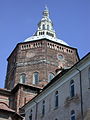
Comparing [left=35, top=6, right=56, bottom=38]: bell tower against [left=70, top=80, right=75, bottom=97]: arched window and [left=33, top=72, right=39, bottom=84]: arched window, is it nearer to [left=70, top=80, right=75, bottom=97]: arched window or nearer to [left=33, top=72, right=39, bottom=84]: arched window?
[left=33, top=72, right=39, bottom=84]: arched window

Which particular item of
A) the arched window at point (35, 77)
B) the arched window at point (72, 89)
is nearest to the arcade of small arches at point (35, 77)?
the arched window at point (35, 77)

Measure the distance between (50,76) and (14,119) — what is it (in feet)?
39.4

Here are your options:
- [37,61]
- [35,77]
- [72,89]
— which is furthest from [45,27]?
[72,89]

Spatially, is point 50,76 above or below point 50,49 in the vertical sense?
below

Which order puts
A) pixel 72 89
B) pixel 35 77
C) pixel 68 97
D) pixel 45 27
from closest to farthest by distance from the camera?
pixel 72 89 → pixel 68 97 → pixel 35 77 → pixel 45 27

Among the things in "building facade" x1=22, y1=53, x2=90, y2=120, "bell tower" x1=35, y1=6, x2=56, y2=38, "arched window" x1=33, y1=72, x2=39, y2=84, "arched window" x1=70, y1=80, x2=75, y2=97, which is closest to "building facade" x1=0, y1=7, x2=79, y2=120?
"arched window" x1=33, y1=72, x2=39, y2=84

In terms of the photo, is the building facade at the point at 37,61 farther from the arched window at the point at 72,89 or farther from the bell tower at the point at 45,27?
the arched window at the point at 72,89

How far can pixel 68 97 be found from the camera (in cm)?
1900

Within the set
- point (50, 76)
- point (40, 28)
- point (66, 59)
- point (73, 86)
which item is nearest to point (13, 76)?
point (50, 76)

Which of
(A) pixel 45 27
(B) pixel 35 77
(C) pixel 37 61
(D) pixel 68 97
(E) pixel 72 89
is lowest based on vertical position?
(D) pixel 68 97

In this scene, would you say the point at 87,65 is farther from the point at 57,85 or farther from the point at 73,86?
the point at 57,85

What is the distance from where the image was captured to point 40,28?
147 ft

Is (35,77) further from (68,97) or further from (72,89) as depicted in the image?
(72,89)

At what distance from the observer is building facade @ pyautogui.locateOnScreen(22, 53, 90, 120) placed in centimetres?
1711
